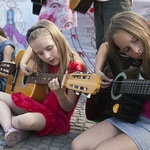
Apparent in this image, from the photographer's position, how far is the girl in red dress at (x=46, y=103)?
229 cm

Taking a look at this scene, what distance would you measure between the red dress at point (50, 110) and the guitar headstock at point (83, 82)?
359 mm

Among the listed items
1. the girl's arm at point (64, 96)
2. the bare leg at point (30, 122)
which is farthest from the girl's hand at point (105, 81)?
the bare leg at point (30, 122)

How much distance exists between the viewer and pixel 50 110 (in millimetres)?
2438

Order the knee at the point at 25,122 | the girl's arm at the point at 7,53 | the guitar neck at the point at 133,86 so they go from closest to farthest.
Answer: the guitar neck at the point at 133,86 < the knee at the point at 25,122 < the girl's arm at the point at 7,53

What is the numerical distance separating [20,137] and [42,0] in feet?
5.02

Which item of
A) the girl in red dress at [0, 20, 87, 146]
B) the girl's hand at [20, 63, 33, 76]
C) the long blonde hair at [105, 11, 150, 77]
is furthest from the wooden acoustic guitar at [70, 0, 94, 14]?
the long blonde hair at [105, 11, 150, 77]

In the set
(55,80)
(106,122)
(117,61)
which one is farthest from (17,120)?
(117,61)

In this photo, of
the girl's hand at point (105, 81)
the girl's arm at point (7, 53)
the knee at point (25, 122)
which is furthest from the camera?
the girl's arm at point (7, 53)

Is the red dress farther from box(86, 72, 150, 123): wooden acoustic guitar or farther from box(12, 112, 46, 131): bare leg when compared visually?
box(86, 72, 150, 123): wooden acoustic guitar

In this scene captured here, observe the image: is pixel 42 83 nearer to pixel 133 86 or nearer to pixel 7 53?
pixel 133 86

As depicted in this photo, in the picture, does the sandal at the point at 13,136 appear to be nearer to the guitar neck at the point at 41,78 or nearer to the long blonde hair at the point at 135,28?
the guitar neck at the point at 41,78

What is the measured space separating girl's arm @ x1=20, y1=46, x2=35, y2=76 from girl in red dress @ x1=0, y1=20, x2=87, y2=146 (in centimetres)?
11

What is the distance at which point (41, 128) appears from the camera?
2.35m

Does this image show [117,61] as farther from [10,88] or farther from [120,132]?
[10,88]
